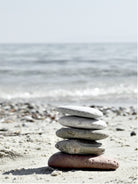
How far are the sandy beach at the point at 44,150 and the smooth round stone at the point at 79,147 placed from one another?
9.3 inches

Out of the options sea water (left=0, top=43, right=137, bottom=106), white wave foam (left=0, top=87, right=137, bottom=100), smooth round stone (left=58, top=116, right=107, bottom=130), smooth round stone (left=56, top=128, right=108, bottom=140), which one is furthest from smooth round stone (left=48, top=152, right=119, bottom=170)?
white wave foam (left=0, top=87, right=137, bottom=100)

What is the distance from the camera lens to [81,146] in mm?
5078

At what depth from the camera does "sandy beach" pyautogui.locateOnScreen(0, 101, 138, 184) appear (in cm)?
469

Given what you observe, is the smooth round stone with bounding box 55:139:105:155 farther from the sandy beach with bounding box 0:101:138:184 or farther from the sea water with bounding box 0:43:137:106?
the sea water with bounding box 0:43:137:106

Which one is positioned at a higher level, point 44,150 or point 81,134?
point 81,134

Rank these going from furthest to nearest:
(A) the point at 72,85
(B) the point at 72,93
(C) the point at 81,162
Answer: (A) the point at 72,85
(B) the point at 72,93
(C) the point at 81,162

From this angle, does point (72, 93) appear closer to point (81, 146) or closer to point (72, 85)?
point (72, 85)

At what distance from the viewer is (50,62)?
1061 inches

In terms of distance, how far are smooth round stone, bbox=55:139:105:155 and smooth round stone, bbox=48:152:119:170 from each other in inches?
2.3

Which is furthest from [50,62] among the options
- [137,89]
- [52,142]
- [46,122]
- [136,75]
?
[52,142]

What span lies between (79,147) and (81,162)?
0.17 m

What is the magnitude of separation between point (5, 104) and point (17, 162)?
632 centimetres

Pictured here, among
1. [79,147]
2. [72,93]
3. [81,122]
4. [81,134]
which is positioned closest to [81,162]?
[79,147]

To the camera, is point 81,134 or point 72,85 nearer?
point 81,134
